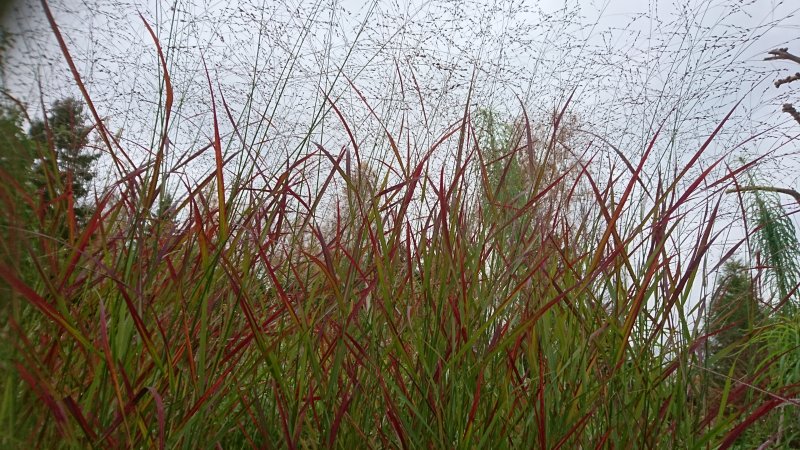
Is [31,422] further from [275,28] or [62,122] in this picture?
[275,28]

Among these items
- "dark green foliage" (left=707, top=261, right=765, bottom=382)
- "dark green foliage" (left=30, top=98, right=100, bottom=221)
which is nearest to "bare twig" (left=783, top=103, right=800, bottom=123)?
"dark green foliage" (left=707, top=261, right=765, bottom=382)

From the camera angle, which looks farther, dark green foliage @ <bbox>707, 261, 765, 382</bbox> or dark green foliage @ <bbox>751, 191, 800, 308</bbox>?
dark green foliage @ <bbox>751, 191, 800, 308</bbox>

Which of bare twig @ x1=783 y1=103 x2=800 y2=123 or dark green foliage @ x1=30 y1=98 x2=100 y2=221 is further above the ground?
bare twig @ x1=783 y1=103 x2=800 y2=123

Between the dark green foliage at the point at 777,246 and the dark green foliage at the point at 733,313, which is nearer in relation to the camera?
the dark green foliage at the point at 733,313

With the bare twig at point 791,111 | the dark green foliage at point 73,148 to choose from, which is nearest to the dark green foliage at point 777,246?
the bare twig at point 791,111

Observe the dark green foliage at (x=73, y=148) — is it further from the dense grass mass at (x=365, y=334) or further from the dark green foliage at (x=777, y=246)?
the dark green foliage at (x=777, y=246)

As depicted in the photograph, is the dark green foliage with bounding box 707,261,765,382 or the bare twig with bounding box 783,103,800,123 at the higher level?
the bare twig with bounding box 783,103,800,123

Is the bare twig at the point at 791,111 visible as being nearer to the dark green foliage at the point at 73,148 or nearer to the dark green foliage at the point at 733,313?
the dark green foliage at the point at 733,313

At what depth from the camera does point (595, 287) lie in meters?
1.87

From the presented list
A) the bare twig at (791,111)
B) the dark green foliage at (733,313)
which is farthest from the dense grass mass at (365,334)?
the bare twig at (791,111)

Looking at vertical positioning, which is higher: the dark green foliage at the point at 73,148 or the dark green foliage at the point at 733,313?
the dark green foliage at the point at 73,148

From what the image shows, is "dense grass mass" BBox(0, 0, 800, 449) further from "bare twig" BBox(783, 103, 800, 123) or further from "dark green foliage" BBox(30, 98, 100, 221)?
"bare twig" BBox(783, 103, 800, 123)

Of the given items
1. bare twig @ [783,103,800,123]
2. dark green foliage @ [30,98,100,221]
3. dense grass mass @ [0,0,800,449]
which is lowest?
dense grass mass @ [0,0,800,449]

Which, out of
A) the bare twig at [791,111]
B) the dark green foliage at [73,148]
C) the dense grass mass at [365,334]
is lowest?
the dense grass mass at [365,334]
